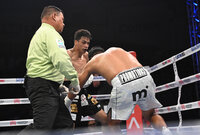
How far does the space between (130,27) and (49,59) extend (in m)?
5.07

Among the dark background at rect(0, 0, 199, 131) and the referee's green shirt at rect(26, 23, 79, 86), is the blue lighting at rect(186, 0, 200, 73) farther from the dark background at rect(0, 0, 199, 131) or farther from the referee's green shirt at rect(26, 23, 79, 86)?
the referee's green shirt at rect(26, 23, 79, 86)

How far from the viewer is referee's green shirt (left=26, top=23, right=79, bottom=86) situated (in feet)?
4.47

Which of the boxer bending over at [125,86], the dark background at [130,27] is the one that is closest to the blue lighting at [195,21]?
the dark background at [130,27]

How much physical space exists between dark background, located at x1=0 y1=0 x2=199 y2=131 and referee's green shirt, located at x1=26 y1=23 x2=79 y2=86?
3.98 metres

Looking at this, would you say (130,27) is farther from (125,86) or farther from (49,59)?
(49,59)

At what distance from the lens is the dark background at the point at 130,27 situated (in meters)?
5.30

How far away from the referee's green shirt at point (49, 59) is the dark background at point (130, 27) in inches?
157

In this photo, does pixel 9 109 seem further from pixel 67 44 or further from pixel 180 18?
pixel 180 18

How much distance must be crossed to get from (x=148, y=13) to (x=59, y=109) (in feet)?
17.6

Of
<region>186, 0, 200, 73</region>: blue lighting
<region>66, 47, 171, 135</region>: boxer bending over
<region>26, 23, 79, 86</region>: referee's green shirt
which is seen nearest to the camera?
<region>26, 23, 79, 86</region>: referee's green shirt

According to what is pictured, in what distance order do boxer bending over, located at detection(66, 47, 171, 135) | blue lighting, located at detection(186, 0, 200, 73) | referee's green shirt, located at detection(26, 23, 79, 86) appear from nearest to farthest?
referee's green shirt, located at detection(26, 23, 79, 86), boxer bending over, located at detection(66, 47, 171, 135), blue lighting, located at detection(186, 0, 200, 73)

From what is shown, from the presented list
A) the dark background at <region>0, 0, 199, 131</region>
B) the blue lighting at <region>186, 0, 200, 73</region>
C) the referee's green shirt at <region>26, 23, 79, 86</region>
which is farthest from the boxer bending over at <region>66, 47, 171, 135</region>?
the dark background at <region>0, 0, 199, 131</region>

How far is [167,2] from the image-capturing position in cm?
609

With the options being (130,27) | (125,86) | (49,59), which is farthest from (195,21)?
(49,59)
